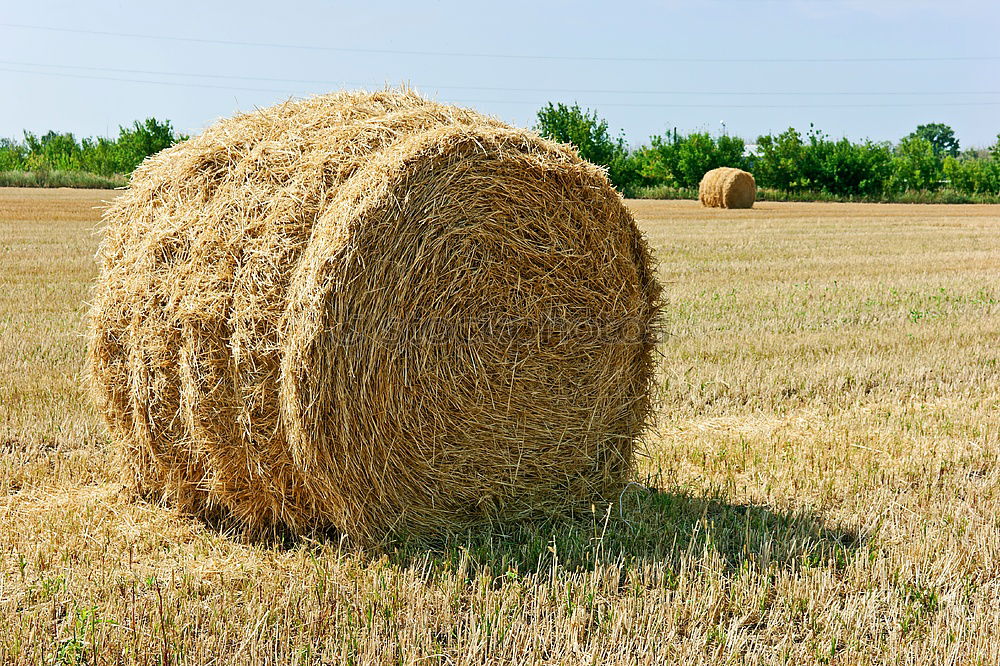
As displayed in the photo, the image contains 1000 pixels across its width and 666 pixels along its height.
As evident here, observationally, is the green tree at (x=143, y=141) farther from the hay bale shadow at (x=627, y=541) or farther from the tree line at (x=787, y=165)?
the hay bale shadow at (x=627, y=541)

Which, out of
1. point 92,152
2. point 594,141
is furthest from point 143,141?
point 594,141

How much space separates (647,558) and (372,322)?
1.56m

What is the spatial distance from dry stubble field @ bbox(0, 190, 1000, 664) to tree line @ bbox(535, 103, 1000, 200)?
3807 cm

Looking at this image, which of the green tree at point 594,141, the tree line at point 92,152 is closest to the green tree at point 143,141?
the tree line at point 92,152

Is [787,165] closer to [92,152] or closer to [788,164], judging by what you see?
[788,164]

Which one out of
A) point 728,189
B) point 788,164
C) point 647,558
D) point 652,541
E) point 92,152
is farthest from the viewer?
point 92,152

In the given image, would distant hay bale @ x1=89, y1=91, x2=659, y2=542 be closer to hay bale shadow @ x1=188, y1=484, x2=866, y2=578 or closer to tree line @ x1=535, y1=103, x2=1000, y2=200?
hay bale shadow @ x1=188, y1=484, x2=866, y2=578

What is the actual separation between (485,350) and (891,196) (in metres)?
45.8

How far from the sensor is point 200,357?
430 cm

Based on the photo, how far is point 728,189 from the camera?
33.1m

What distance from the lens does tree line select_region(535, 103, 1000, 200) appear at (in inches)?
1817

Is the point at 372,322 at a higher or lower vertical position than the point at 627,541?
higher

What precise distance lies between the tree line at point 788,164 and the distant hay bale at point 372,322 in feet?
131

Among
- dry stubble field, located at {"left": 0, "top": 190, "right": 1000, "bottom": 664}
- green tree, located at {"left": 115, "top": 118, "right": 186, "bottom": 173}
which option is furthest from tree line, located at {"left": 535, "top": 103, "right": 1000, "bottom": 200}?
dry stubble field, located at {"left": 0, "top": 190, "right": 1000, "bottom": 664}
